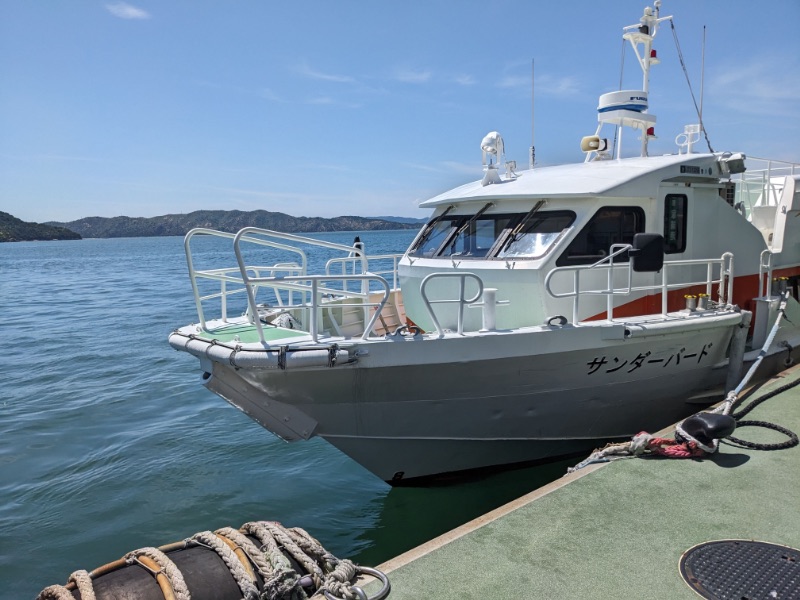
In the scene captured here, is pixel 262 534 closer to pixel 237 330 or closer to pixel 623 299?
pixel 237 330

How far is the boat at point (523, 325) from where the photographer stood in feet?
16.5

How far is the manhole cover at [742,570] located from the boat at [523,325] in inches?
85.1

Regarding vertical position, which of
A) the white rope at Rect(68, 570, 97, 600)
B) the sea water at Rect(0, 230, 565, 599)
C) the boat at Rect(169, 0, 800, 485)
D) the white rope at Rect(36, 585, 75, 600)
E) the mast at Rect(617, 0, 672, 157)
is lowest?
the sea water at Rect(0, 230, 565, 599)

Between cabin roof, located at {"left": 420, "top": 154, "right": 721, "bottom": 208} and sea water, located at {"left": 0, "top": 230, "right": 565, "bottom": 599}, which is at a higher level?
cabin roof, located at {"left": 420, "top": 154, "right": 721, "bottom": 208}

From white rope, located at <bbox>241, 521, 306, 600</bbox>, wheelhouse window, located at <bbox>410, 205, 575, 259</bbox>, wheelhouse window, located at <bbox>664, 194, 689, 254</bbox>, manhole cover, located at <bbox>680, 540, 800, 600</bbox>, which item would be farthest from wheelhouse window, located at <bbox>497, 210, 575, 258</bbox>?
white rope, located at <bbox>241, 521, 306, 600</bbox>

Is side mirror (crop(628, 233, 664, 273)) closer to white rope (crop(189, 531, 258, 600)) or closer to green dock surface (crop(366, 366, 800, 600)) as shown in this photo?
green dock surface (crop(366, 366, 800, 600))

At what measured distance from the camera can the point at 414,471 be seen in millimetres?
5793

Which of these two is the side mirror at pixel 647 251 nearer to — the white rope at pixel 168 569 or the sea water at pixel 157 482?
the sea water at pixel 157 482

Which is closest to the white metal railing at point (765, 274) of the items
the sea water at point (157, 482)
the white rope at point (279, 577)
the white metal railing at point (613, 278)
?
the white metal railing at point (613, 278)

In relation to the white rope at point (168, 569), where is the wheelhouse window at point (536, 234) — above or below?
above

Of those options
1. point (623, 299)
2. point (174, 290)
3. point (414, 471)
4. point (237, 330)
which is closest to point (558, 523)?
point (414, 471)

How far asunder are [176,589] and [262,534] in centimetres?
63

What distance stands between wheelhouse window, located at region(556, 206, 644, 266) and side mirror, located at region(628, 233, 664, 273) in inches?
28.0

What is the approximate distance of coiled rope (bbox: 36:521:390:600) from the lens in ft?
9.87
